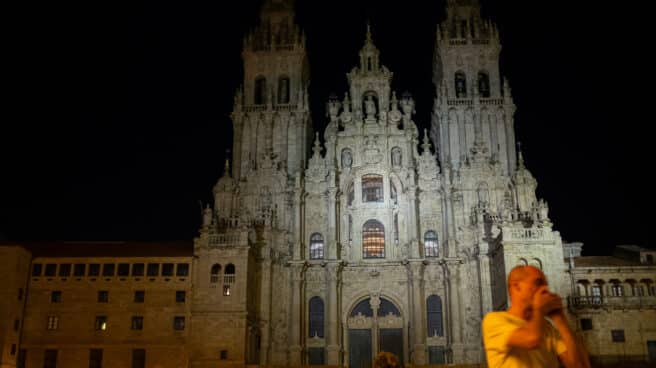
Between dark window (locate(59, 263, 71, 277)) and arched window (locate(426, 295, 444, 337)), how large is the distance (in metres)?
26.1

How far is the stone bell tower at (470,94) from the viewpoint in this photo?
5275 centimetres

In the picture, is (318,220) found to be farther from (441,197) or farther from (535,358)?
(535,358)

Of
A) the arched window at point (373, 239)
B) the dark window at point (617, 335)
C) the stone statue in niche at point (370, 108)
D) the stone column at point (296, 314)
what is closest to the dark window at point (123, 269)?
the stone column at point (296, 314)

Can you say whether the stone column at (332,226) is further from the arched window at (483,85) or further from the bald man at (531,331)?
the bald man at (531,331)

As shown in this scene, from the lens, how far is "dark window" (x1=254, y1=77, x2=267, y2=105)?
56.4 metres

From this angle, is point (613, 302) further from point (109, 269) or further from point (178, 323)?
point (109, 269)

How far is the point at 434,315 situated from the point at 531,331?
148 ft

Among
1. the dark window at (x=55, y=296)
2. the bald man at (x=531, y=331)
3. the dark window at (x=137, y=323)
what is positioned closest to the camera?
the bald man at (x=531, y=331)

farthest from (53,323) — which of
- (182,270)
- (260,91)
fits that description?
(260,91)

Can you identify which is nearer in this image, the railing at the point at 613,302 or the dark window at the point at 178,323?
the railing at the point at 613,302

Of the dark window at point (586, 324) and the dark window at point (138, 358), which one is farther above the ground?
the dark window at point (586, 324)

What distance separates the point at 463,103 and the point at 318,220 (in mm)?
15335

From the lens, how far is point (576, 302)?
42.3 meters

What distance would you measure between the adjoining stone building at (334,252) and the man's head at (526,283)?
3859 cm
